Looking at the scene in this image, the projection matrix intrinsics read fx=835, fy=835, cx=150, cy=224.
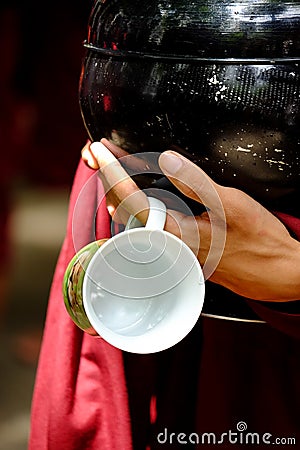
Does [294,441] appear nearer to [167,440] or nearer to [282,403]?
[282,403]

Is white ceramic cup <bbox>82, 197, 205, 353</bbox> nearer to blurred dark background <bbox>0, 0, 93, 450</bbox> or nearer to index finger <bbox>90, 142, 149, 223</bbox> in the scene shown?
index finger <bbox>90, 142, 149, 223</bbox>

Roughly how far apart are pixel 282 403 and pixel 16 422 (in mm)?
1555

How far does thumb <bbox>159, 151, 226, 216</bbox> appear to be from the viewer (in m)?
0.80

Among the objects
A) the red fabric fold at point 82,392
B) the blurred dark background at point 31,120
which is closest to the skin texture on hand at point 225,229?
the red fabric fold at point 82,392

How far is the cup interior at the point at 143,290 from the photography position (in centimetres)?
82

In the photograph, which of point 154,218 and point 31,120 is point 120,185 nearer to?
point 154,218

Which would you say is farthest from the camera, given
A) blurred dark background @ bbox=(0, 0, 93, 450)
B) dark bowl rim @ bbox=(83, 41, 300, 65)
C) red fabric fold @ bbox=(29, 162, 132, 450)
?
blurred dark background @ bbox=(0, 0, 93, 450)

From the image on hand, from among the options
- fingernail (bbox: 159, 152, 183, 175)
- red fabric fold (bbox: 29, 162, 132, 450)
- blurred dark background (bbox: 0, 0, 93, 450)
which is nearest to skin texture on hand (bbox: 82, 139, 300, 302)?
fingernail (bbox: 159, 152, 183, 175)

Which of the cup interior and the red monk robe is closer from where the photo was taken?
the cup interior

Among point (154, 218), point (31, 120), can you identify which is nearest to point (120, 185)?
point (154, 218)

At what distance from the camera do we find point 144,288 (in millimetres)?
842

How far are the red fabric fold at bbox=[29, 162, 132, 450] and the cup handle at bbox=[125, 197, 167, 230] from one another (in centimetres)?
15

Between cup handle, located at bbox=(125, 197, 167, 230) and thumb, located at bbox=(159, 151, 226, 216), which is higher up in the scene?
thumb, located at bbox=(159, 151, 226, 216)

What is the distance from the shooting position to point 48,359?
3.58ft
